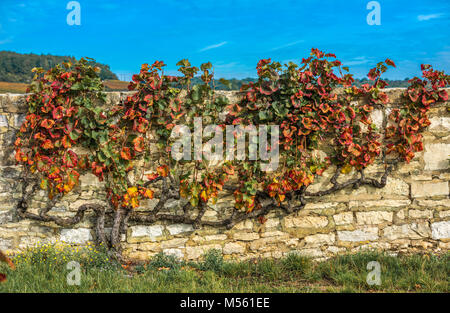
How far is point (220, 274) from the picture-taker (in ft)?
14.3

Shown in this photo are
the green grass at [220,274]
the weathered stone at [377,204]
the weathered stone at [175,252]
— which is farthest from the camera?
the weathered stone at [377,204]

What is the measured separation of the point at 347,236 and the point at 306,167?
1.04 meters

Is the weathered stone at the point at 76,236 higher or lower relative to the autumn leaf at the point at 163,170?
lower

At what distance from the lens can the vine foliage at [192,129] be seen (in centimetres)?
447

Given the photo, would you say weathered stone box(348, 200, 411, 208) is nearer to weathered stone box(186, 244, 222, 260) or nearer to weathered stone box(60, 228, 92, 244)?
weathered stone box(186, 244, 222, 260)

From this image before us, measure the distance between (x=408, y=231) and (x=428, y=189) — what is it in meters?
0.59

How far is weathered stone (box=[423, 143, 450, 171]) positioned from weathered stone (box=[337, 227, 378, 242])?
1042 millimetres

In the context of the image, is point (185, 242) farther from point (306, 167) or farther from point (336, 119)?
point (336, 119)

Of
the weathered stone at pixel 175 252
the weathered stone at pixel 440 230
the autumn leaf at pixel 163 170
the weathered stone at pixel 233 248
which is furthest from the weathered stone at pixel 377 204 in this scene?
the autumn leaf at pixel 163 170

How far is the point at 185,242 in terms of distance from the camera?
465 cm

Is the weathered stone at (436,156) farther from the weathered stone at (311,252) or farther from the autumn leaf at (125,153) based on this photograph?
the autumn leaf at (125,153)

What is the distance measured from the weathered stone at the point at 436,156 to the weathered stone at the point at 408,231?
0.74 meters

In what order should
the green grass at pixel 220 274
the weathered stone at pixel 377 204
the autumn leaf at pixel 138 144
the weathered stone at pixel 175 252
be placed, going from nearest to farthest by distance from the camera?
1. the green grass at pixel 220 274
2. the autumn leaf at pixel 138 144
3. the weathered stone at pixel 175 252
4. the weathered stone at pixel 377 204

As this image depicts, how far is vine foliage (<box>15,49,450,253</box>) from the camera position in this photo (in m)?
4.47
